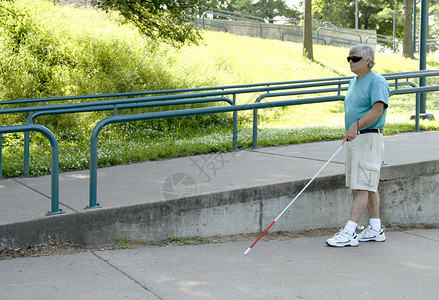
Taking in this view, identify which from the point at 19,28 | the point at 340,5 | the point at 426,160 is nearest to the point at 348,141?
the point at 426,160

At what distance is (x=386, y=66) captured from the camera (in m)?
29.4

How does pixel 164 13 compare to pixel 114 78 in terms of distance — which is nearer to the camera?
pixel 164 13

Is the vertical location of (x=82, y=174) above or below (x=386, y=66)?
below

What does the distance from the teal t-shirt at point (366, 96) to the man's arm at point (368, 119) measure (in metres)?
0.05

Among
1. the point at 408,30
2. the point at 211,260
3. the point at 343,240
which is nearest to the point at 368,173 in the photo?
the point at 343,240

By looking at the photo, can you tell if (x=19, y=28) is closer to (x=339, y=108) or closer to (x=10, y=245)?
(x=339, y=108)

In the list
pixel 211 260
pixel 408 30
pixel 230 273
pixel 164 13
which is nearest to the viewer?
pixel 230 273

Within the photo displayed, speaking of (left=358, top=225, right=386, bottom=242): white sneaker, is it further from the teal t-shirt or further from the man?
the teal t-shirt

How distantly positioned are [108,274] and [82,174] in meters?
3.23

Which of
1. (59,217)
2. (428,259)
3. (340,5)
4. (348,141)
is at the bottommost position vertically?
(428,259)

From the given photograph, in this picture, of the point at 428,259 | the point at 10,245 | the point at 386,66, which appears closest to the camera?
the point at 10,245

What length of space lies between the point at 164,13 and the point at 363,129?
9.00 metres

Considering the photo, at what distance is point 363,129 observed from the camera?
5406mm

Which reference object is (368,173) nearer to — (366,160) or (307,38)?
(366,160)
